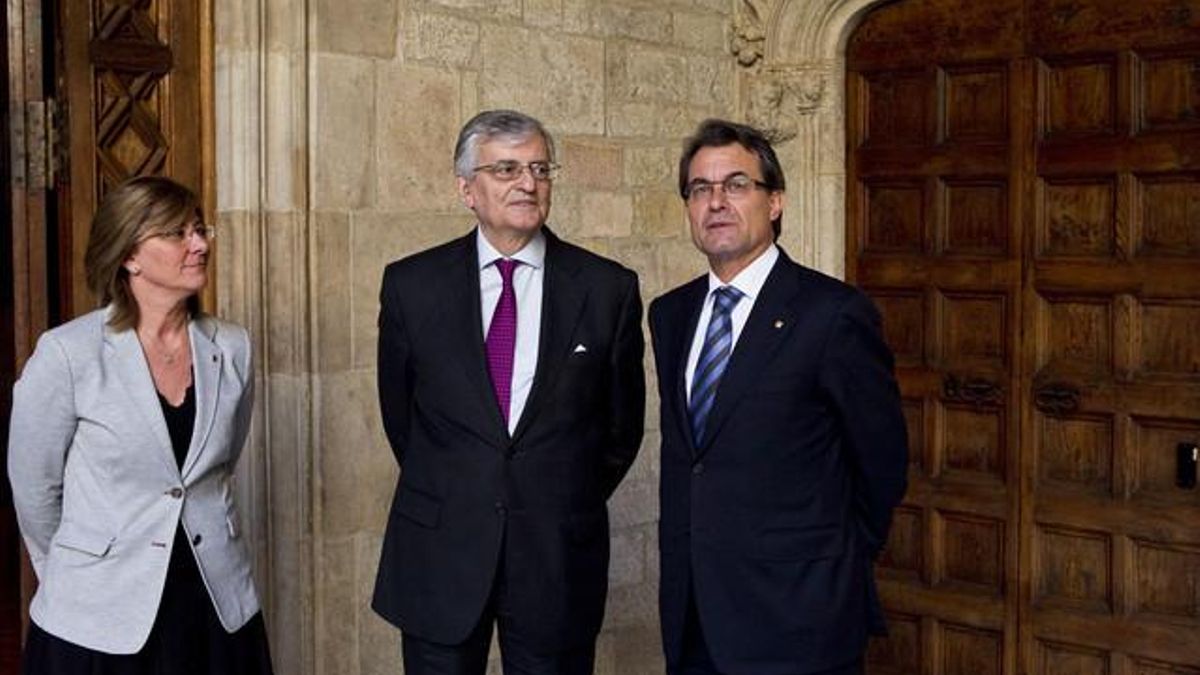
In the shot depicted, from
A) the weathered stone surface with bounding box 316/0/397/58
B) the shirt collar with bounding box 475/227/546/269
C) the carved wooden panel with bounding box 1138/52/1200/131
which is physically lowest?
the shirt collar with bounding box 475/227/546/269

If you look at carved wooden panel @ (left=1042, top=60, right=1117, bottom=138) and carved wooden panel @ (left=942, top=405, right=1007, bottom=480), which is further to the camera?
carved wooden panel @ (left=942, top=405, right=1007, bottom=480)

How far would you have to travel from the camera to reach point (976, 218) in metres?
5.28

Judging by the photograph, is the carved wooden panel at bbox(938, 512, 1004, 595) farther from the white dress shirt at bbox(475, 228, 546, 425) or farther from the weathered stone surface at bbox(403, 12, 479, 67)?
the white dress shirt at bbox(475, 228, 546, 425)

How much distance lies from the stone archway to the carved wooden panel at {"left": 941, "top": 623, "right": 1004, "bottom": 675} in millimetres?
1299

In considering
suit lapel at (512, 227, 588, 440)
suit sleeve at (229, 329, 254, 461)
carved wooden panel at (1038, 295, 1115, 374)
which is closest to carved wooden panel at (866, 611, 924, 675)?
carved wooden panel at (1038, 295, 1115, 374)

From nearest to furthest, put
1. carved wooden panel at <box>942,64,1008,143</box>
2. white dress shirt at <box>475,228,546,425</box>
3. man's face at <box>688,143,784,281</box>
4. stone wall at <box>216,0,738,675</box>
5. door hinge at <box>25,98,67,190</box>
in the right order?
man's face at <box>688,143,784,281</box>, white dress shirt at <box>475,228,546,425</box>, door hinge at <box>25,98,67,190</box>, stone wall at <box>216,0,738,675</box>, carved wooden panel at <box>942,64,1008,143</box>

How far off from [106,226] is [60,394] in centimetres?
33

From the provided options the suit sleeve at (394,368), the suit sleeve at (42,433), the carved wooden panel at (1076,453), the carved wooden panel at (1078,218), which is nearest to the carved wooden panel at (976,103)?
the carved wooden panel at (1078,218)

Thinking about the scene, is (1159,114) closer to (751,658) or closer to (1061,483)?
(1061,483)

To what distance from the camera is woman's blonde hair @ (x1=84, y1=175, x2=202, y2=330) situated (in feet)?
9.89

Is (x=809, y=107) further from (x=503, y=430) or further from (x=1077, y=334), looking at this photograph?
(x=503, y=430)

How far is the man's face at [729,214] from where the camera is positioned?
308cm

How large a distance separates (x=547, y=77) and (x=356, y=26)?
0.82 m

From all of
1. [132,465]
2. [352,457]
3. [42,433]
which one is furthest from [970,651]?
[42,433]
